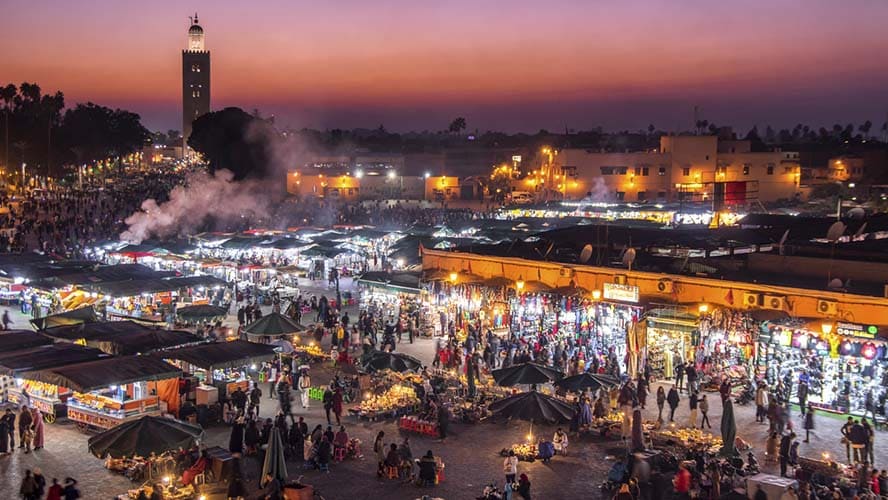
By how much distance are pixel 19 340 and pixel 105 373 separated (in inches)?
175

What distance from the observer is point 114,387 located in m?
18.7

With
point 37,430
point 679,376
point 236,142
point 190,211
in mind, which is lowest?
point 37,430

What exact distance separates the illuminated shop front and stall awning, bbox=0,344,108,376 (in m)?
14.8

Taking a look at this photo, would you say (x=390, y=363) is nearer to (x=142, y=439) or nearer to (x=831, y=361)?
(x=142, y=439)

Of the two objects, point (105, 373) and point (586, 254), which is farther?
point (586, 254)

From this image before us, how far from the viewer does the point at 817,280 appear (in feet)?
70.7

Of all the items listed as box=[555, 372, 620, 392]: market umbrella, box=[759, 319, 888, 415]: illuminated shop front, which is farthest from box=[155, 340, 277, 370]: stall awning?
box=[759, 319, 888, 415]: illuminated shop front

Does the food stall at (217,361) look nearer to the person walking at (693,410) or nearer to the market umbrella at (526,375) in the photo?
the market umbrella at (526,375)

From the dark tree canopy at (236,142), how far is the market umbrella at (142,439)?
75.1 meters

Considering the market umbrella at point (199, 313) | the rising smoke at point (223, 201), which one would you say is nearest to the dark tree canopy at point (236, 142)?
the rising smoke at point (223, 201)

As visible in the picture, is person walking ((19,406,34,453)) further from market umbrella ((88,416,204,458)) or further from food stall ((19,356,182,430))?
market umbrella ((88,416,204,458))

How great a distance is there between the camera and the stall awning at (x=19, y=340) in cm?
2053

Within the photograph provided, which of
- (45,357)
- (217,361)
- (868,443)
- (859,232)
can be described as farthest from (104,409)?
(859,232)

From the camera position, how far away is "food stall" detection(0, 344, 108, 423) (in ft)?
61.2
